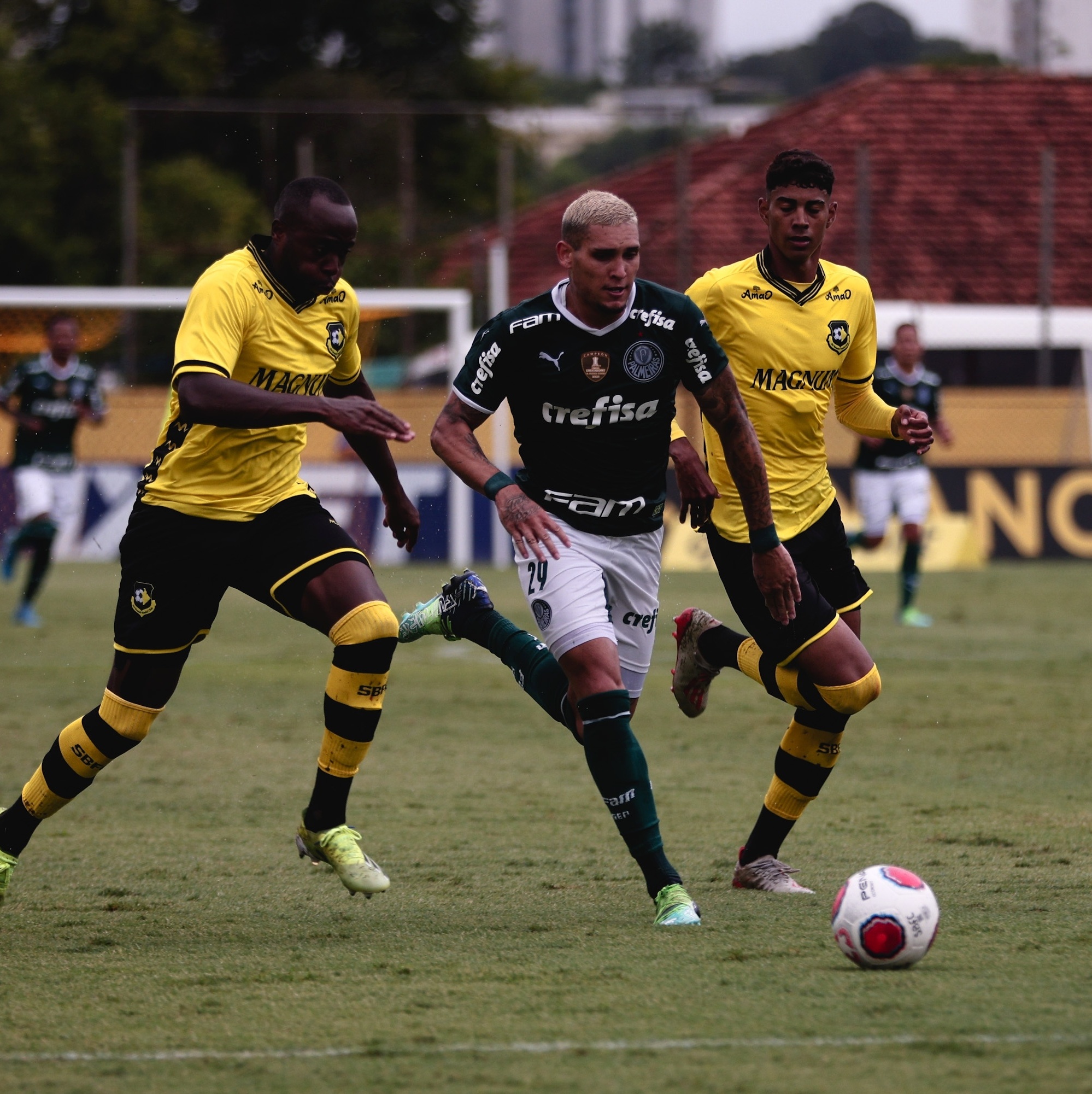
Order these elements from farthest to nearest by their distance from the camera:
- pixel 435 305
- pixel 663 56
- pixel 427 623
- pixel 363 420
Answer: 1. pixel 663 56
2. pixel 435 305
3. pixel 427 623
4. pixel 363 420

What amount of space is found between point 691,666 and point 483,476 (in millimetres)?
1653

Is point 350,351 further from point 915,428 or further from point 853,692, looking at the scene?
point 853,692

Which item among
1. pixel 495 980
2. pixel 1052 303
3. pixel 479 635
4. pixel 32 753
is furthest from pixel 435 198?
pixel 495 980

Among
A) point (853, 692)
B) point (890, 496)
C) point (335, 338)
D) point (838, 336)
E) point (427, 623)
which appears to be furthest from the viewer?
point (890, 496)

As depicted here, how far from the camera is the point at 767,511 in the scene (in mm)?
5469

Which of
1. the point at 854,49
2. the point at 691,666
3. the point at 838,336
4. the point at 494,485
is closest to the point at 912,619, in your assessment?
the point at 691,666

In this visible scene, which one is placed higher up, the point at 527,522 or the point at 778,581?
the point at 527,522

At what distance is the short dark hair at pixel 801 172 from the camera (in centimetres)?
575

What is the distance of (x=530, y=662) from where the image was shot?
607cm

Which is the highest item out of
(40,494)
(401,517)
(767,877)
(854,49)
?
(401,517)

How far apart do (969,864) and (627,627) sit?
4.99 feet

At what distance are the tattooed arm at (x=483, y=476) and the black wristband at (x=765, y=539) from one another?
0.59 m

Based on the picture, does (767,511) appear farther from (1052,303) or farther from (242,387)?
(1052,303)

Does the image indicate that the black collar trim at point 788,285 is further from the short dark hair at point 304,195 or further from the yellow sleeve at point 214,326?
the yellow sleeve at point 214,326
